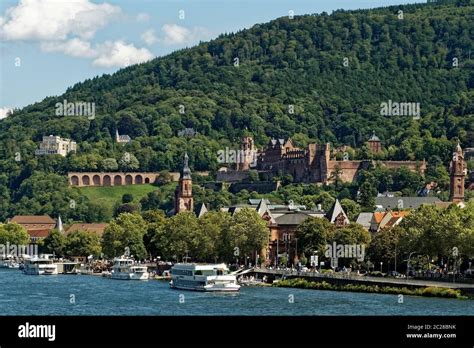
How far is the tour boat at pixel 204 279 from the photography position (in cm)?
7769

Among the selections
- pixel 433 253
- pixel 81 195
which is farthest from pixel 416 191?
pixel 433 253

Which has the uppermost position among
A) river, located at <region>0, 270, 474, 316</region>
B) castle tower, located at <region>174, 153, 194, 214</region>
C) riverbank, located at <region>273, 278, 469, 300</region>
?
castle tower, located at <region>174, 153, 194, 214</region>

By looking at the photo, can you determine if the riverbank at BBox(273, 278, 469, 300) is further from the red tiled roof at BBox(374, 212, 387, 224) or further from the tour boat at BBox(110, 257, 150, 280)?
the red tiled roof at BBox(374, 212, 387, 224)

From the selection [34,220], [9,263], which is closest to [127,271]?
[9,263]

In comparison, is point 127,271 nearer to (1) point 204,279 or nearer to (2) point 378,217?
(2) point 378,217

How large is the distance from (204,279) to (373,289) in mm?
12971

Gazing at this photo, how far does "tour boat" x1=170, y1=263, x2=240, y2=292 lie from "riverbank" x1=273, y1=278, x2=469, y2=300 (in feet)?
13.0

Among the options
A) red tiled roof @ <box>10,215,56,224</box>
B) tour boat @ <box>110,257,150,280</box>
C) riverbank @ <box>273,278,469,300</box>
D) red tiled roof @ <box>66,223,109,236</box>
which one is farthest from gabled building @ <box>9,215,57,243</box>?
riverbank @ <box>273,278,469,300</box>

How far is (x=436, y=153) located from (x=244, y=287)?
116149 mm

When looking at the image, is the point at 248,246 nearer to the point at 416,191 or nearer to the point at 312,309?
the point at 312,309

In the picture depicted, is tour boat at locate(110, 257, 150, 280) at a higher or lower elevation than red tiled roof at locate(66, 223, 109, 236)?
lower

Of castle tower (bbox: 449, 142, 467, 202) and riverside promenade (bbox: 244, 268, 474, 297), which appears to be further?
castle tower (bbox: 449, 142, 467, 202)

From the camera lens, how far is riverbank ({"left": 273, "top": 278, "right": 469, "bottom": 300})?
64.0m
